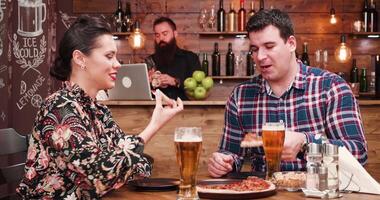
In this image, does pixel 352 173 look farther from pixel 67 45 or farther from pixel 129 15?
pixel 129 15

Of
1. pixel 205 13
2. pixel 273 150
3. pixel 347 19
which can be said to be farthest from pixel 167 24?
pixel 273 150

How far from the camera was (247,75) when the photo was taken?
262 inches

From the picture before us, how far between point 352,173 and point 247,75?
4843mm

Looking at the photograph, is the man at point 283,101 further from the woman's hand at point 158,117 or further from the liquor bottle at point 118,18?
the liquor bottle at point 118,18

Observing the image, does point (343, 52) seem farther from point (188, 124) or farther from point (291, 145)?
point (291, 145)

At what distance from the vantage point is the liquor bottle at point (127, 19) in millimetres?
6543

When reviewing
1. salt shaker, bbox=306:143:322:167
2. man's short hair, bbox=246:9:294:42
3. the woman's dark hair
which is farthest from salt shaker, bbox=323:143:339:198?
the woman's dark hair

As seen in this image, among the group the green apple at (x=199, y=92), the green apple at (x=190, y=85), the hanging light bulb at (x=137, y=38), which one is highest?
the hanging light bulb at (x=137, y=38)

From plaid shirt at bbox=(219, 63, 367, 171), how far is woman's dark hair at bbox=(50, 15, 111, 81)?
29.5 inches

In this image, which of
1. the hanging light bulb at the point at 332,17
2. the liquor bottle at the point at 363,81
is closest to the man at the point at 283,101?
the hanging light bulb at the point at 332,17

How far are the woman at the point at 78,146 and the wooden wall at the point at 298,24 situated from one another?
4.70m

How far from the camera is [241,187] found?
1782mm

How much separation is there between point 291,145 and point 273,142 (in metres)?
0.11

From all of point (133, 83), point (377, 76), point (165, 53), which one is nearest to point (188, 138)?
point (133, 83)
